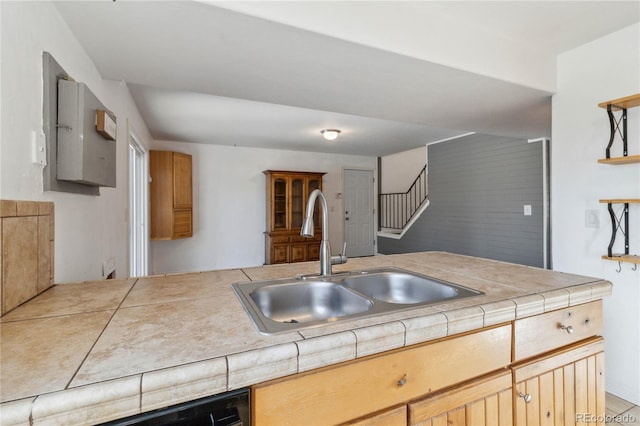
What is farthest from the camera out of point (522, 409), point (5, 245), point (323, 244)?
point (323, 244)

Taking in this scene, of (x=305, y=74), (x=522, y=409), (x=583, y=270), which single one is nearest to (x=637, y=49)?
(x=583, y=270)

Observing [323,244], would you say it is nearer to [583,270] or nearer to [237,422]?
[237,422]

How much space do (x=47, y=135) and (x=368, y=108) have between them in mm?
2169

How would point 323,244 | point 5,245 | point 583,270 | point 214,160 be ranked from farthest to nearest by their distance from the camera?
1. point 214,160
2. point 583,270
3. point 323,244
4. point 5,245

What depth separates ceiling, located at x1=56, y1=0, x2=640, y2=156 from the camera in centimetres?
135

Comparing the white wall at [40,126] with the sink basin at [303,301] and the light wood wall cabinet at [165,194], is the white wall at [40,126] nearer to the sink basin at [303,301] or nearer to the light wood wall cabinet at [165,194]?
the sink basin at [303,301]

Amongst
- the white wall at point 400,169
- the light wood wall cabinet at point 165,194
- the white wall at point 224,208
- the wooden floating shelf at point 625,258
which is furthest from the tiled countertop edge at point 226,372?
the white wall at point 400,169

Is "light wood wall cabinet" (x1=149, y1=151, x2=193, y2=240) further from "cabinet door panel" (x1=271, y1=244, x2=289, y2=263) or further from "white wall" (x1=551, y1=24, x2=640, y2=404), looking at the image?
"white wall" (x1=551, y1=24, x2=640, y2=404)

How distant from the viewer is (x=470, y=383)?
918 millimetres

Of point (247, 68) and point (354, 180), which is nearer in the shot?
point (247, 68)

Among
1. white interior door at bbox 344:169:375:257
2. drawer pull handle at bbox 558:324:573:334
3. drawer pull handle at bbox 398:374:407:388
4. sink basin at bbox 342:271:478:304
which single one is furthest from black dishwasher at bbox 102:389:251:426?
white interior door at bbox 344:169:375:257

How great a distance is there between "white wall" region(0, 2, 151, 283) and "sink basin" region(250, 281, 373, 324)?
2.61ft

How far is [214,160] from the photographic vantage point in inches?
213

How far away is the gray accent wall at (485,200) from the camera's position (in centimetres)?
391
